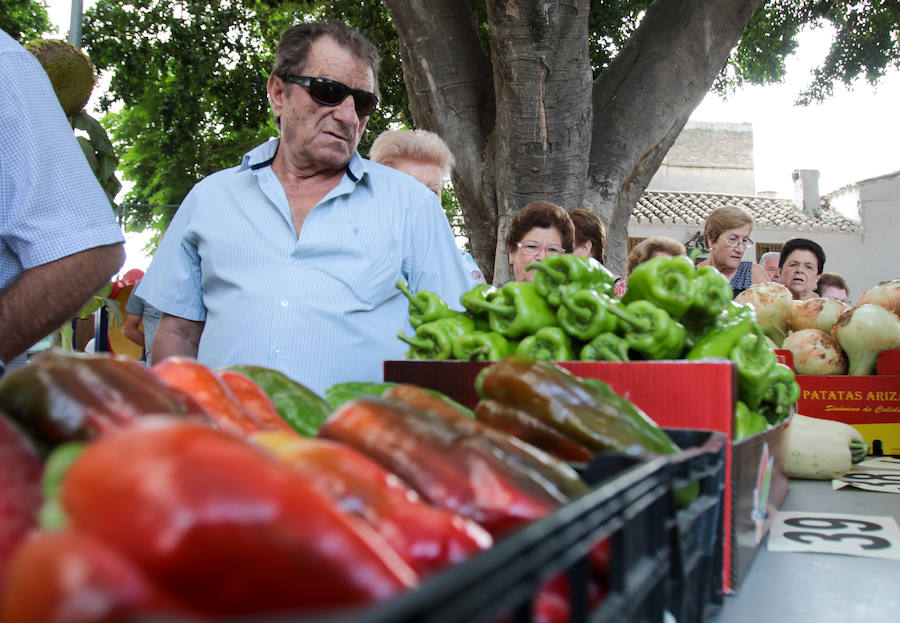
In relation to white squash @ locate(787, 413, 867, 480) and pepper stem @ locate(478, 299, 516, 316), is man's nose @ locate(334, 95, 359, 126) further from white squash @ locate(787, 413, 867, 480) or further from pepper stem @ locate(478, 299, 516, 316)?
white squash @ locate(787, 413, 867, 480)

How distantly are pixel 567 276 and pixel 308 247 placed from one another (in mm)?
934

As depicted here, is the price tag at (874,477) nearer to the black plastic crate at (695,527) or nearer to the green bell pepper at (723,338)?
the green bell pepper at (723,338)

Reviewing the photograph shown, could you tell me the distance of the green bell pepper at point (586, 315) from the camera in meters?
1.67

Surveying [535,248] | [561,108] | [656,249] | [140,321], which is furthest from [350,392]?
[561,108]

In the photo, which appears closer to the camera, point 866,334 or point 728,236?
point 866,334

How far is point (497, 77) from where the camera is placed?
261 inches

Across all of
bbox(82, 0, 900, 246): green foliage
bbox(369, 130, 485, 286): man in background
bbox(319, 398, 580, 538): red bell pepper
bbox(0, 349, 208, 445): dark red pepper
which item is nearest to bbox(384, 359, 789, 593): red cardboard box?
bbox(319, 398, 580, 538): red bell pepper

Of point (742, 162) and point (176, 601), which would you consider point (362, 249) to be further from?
point (742, 162)

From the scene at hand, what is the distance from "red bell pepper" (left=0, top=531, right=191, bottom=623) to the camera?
33 centimetres

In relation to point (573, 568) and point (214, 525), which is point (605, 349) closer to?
point (573, 568)

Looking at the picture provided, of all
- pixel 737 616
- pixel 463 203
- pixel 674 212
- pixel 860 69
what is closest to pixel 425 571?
pixel 737 616

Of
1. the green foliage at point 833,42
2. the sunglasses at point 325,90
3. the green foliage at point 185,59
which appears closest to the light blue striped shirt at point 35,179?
the sunglasses at point 325,90

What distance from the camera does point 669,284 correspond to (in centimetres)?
172

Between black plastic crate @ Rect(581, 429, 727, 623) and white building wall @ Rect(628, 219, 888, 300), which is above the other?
white building wall @ Rect(628, 219, 888, 300)
